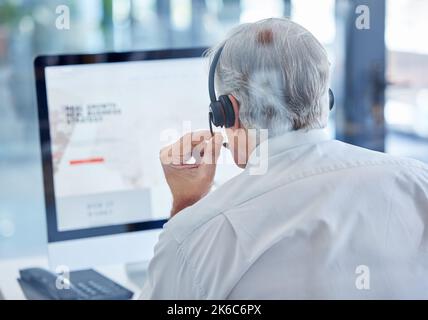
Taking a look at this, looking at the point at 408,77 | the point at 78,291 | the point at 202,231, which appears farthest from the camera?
the point at 408,77

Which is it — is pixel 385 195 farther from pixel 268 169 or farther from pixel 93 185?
pixel 93 185

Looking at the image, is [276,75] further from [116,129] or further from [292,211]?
[116,129]

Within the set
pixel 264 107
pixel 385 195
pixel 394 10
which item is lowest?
pixel 385 195

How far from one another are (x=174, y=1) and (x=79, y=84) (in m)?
2.06

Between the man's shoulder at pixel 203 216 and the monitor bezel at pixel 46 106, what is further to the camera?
the monitor bezel at pixel 46 106

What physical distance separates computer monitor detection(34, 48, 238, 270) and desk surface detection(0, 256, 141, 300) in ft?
0.27

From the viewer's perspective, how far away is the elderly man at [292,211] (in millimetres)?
928

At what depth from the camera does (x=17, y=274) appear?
1445 millimetres

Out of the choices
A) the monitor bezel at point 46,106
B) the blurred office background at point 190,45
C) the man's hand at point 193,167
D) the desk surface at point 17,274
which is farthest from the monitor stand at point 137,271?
the blurred office background at point 190,45

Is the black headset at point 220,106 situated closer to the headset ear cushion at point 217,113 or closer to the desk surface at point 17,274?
the headset ear cushion at point 217,113

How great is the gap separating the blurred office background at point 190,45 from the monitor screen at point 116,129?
77 millimetres

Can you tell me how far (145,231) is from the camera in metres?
1.39

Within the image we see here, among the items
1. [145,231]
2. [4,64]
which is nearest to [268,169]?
[145,231]

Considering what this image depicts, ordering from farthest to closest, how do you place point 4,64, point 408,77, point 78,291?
point 4,64, point 408,77, point 78,291
